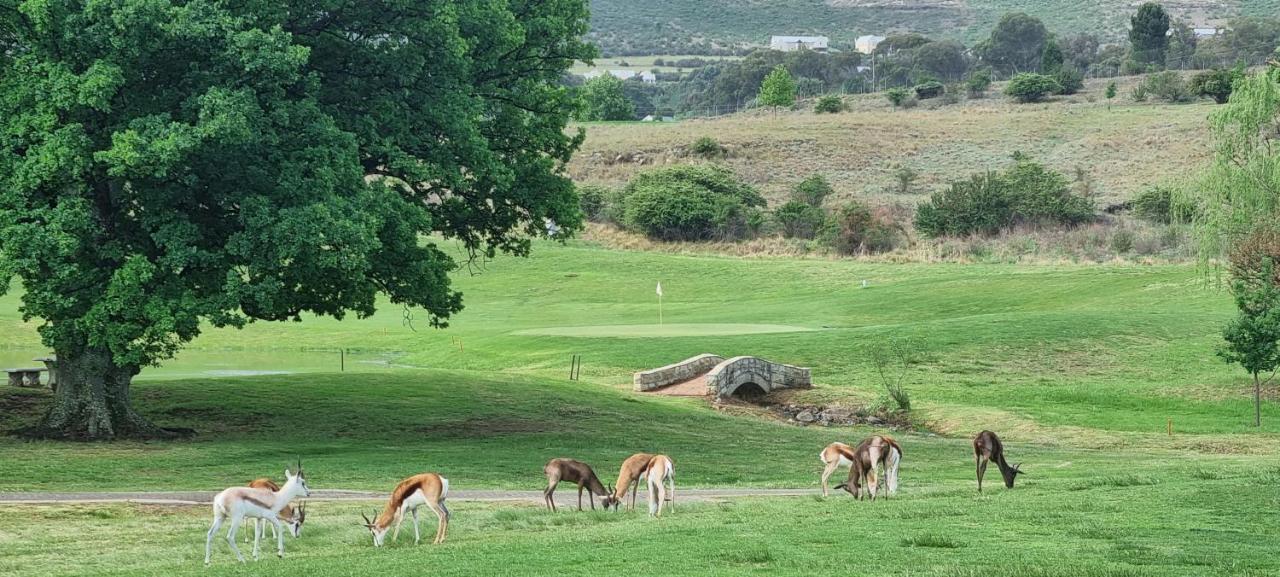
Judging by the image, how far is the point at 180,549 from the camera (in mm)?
19297

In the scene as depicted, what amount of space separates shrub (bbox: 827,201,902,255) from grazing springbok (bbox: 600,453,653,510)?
7305 cm

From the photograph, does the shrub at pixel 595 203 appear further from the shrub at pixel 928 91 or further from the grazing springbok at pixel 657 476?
the grazing springbok at pixel 657 476

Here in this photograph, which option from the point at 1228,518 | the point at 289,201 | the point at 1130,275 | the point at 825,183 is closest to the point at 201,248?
the point at 289,201

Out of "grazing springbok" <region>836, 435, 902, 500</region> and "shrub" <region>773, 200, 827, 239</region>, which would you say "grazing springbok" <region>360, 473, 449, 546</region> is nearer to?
"grazing springbok" <region>836, 435, 902, 500</region>

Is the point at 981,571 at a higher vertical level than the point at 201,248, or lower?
lower

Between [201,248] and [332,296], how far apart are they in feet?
14.1

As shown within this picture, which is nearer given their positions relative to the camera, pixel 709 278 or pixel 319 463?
pixel 319 463

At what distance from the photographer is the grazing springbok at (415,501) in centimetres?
1869

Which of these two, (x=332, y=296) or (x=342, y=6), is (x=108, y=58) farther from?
(x=332, y=296)

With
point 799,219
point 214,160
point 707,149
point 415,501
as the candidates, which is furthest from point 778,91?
point 415,501

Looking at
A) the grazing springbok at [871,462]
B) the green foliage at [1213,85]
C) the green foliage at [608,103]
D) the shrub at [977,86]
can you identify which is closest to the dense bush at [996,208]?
the green foliage at [1213,85]

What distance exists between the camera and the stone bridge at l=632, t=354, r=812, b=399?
5069 centimetres

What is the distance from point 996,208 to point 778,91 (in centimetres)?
8137

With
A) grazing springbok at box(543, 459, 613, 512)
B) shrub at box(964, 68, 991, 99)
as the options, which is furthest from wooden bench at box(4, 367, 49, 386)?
shrub at box(964, 68, 991, 99)
